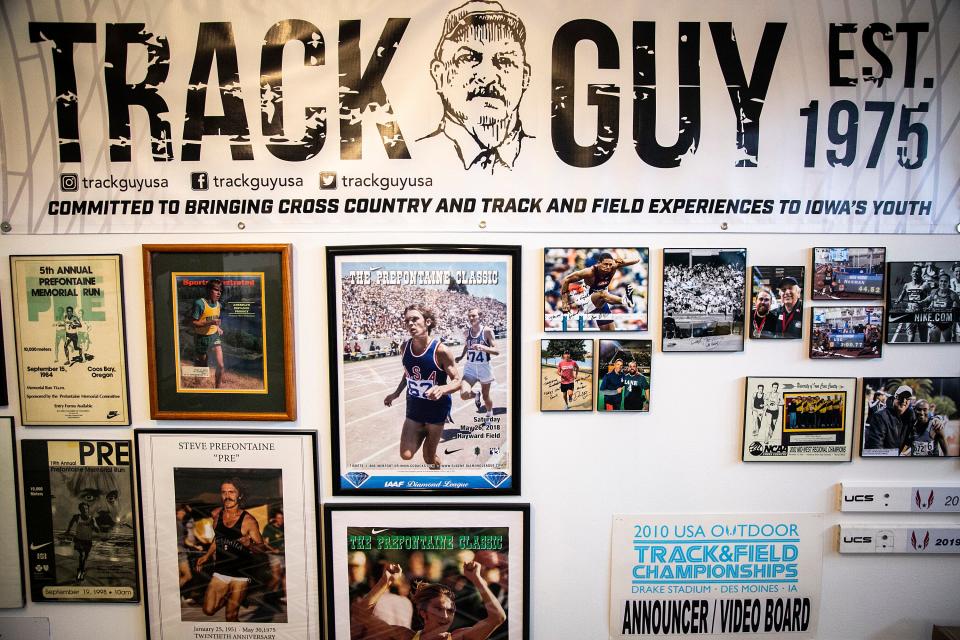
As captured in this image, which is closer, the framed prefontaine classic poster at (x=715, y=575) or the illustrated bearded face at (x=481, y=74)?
the illustrated bearded face at (x=481, y=74)

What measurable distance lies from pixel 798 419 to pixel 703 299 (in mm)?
502

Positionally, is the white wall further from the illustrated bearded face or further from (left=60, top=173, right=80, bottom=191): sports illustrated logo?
the illustrated bearded face

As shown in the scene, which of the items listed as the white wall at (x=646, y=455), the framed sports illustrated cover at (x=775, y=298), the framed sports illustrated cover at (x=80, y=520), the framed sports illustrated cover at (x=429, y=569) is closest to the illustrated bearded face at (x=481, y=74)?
the white wall at (x=646, y=455)

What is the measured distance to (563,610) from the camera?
1507mm

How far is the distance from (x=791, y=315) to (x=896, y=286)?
341 millimetres

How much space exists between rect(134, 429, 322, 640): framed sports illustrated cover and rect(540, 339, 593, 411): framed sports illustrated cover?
0.77 m

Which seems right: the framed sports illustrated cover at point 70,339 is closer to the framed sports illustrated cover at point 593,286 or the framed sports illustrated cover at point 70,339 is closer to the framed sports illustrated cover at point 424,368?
the framed sports illustrated cover at point 424,368

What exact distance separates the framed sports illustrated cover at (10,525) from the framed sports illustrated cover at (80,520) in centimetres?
3

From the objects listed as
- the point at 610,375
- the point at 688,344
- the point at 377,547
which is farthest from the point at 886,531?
the point at 377,547

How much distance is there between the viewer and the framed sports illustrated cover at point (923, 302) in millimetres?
1419

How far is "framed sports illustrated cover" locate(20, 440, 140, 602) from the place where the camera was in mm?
1461

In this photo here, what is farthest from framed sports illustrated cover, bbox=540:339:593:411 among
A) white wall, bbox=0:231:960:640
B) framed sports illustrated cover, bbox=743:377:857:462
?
framed sports illustrated cover, bbox=743:377:857:462

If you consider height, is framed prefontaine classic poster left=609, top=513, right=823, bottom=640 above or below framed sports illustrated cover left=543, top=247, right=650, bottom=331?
below

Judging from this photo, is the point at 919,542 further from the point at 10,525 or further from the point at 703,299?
the point at 10,525
